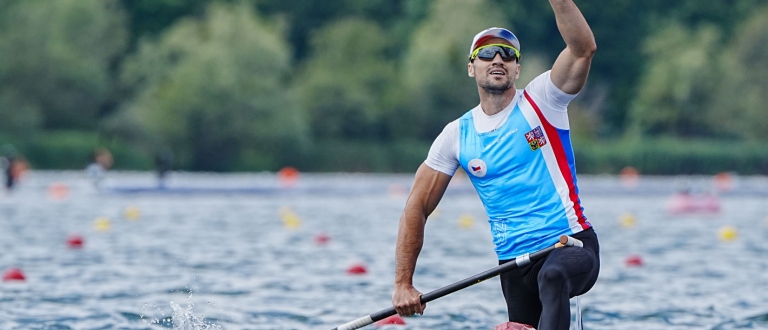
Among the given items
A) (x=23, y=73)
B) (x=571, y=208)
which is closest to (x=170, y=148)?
(x=23, y=73)

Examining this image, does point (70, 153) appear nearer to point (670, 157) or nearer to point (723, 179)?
point (670, 157)

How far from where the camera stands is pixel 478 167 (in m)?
6.98

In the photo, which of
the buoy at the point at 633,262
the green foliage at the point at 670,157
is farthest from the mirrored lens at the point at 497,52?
the green foliage at the point at 670,157

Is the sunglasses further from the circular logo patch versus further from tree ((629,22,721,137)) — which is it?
tree ((629,22,721,137))

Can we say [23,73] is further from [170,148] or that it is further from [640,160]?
[640,160]

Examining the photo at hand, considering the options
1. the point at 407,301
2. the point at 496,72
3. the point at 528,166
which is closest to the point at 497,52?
the point at 496,72

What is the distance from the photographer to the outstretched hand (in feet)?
23.0

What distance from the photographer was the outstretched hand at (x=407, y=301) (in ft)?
23.0

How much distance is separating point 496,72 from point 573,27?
20.4 inches

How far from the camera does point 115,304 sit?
487 inches

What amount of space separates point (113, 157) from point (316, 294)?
132ft

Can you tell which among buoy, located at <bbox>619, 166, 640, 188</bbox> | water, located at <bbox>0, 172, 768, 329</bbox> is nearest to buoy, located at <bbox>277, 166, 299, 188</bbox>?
water, located at <bbox>0, 172, 768, 329</bbox>

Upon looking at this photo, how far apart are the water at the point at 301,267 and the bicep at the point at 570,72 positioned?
4573 millimetres

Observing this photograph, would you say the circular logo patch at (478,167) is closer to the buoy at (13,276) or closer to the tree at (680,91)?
the buoy at (13,276)
